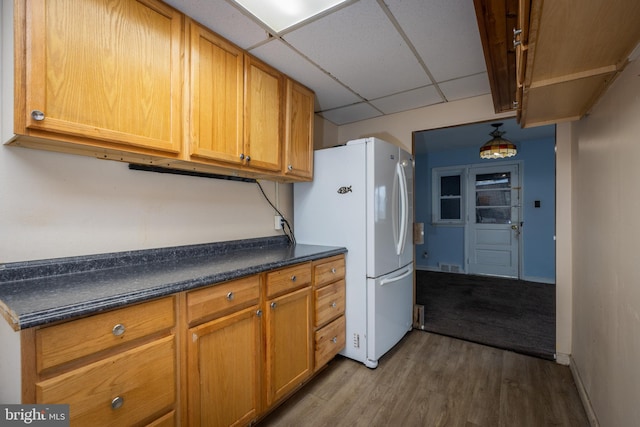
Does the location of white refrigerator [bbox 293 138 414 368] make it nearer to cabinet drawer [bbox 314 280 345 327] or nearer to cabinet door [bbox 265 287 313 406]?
cabinet drawer [bbox 314 280 345 327]

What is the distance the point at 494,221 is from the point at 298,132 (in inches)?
179

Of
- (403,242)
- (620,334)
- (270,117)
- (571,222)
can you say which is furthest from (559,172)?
(270,117)

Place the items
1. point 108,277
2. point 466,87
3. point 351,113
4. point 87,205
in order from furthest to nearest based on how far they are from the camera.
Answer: point 351,113, point 466,87, point 87,205, point 108,277

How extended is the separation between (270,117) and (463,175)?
4.70m

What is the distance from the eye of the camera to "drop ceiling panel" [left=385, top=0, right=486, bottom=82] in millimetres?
1416

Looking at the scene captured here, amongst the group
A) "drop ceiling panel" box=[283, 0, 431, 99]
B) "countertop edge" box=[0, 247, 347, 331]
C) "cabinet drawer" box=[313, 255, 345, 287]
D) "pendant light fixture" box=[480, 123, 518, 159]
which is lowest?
"cabinet drawer" box=[313, 255, 345, 287]

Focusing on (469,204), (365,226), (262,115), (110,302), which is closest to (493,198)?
(469,204)

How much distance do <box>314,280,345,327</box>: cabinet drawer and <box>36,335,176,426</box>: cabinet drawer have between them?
3.30 feet

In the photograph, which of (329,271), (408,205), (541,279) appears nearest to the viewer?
(329,271)

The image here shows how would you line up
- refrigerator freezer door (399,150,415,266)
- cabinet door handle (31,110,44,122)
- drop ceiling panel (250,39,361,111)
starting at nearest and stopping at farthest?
cabinet door handle (31,110,44,122), drop ceiling panel (250,39,361,111), refrigerator freezer door (399,150,415,266)

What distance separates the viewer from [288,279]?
1719 millimetres

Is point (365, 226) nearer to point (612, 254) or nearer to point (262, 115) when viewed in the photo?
point (262, 115)

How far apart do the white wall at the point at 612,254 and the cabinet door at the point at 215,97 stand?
1785mm

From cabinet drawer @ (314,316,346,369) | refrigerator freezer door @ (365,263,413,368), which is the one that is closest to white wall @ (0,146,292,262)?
cabinet drawer @ (314,316,346,369)
